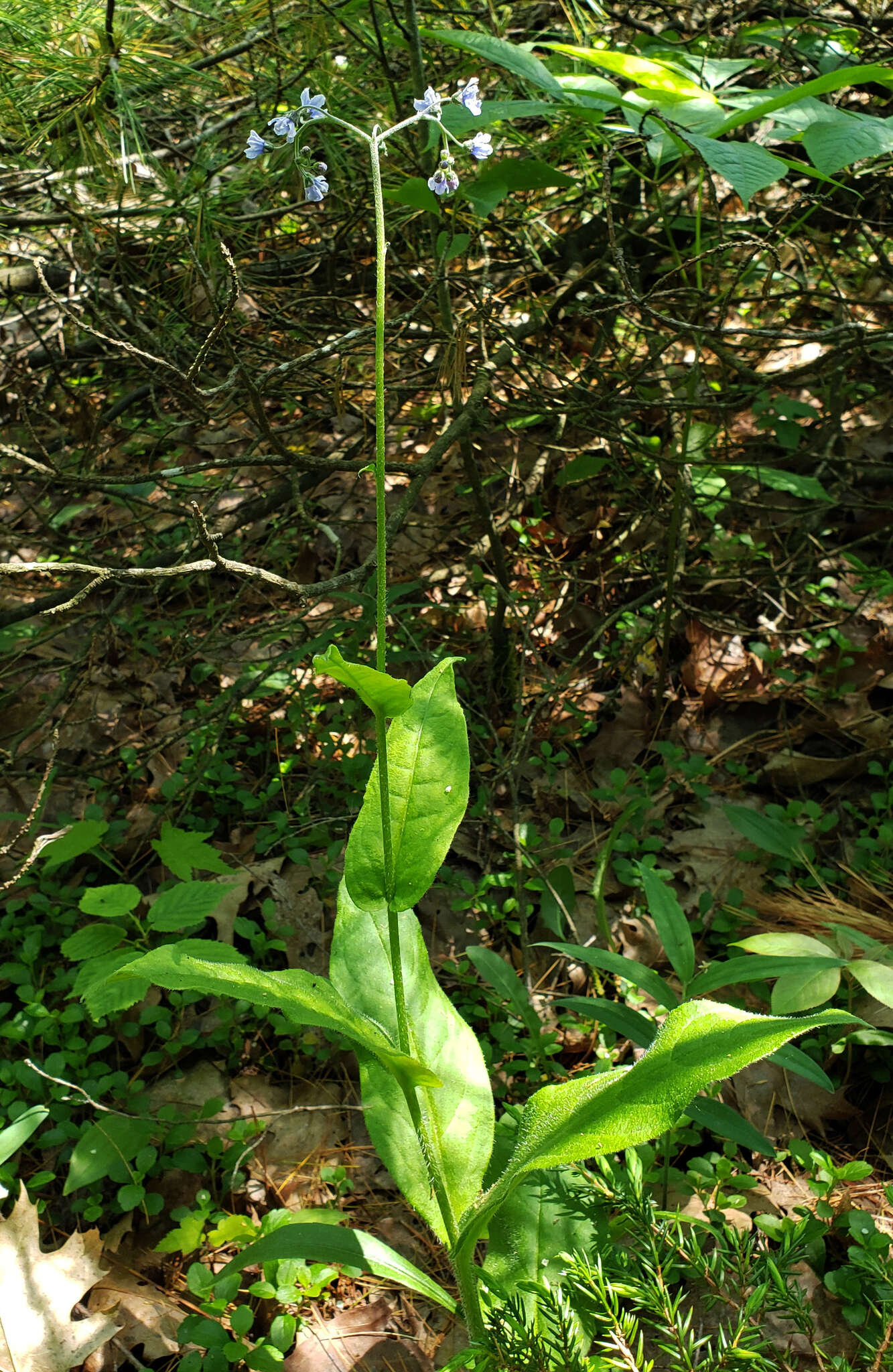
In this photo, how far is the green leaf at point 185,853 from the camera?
2.34 metres

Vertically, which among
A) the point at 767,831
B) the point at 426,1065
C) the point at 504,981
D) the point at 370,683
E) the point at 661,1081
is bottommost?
the point at 767,831

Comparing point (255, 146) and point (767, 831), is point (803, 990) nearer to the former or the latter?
point (767, 831)

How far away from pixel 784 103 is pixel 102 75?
1815 millimetres

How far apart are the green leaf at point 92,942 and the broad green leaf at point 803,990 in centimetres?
151

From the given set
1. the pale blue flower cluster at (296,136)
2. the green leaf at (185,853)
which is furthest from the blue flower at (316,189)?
the green leaf at (185,853)

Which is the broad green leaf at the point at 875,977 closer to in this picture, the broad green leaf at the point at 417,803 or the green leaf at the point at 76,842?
the broad green leaf at the point at 417,803

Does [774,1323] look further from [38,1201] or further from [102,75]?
[102,75]

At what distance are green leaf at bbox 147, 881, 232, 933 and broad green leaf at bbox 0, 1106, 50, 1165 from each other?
430 millimetres

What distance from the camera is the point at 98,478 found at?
1.92m

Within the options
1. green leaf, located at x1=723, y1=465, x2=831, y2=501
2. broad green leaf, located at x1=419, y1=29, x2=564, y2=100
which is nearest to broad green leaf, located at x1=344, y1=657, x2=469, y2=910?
broad green leaf, located at x1=419, y1=29, x2=564, y2=100

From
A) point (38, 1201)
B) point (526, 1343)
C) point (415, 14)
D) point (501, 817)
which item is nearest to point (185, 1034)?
point (38, 1201)

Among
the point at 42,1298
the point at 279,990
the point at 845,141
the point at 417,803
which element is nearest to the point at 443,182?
the point at 845,141

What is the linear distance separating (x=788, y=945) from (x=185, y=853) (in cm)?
146

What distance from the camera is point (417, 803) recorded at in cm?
154
